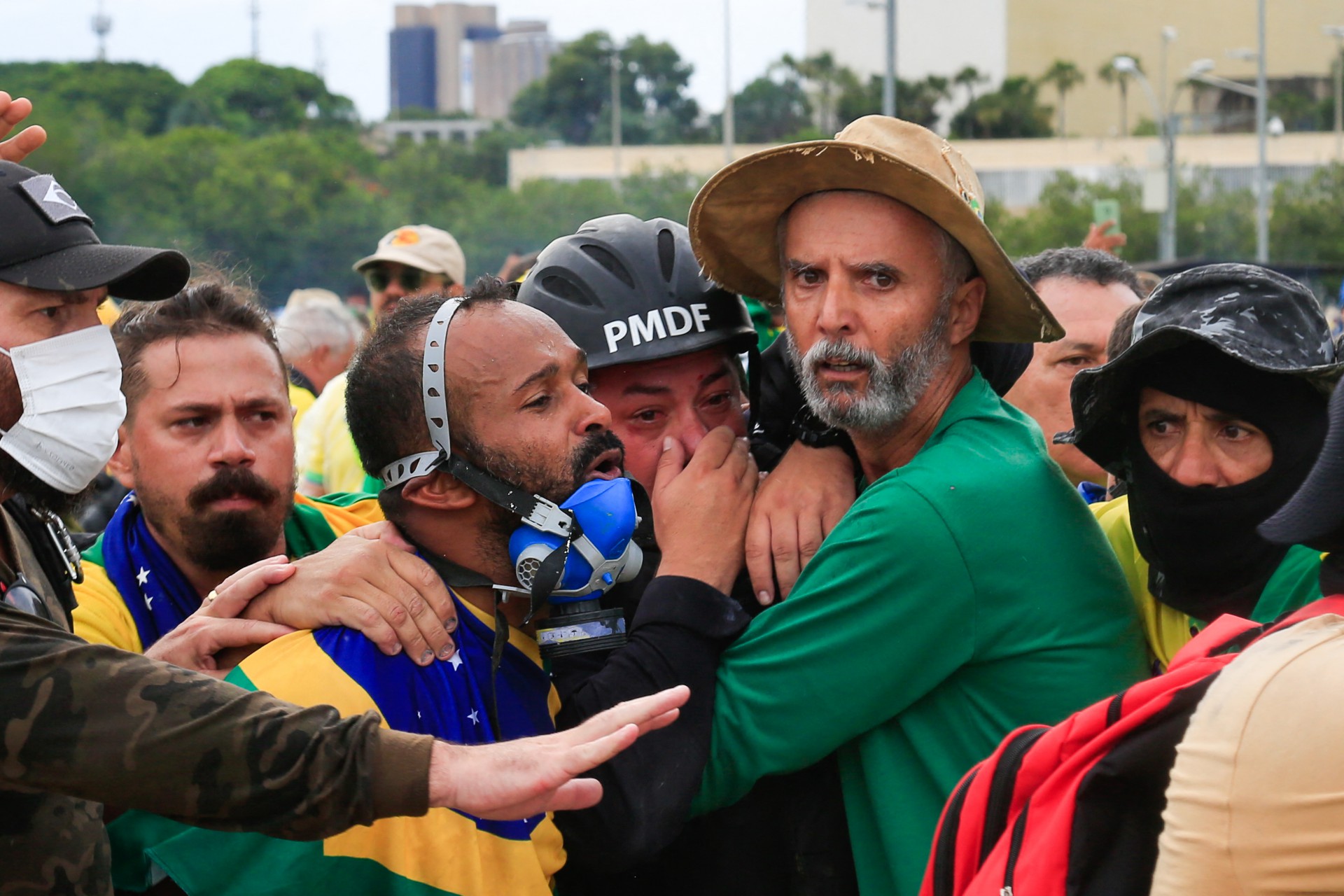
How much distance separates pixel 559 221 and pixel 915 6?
5864 cm

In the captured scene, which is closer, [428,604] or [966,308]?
[428,604]

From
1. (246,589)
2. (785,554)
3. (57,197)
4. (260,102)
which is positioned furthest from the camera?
(260,102)

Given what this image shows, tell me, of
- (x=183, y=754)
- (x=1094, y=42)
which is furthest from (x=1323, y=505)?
(x=1094, y=42)

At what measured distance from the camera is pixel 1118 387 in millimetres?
3100

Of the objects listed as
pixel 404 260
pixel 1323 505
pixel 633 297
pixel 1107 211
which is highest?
pixel 1107 211

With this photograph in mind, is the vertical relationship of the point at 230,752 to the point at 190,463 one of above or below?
below

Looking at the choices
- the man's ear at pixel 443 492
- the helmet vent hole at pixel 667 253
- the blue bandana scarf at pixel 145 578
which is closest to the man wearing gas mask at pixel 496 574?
the man's ear at pixel 443 492

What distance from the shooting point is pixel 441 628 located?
270 centimetres

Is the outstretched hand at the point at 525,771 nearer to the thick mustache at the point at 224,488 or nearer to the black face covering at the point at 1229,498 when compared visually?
the black face covering at the point at 1229,498

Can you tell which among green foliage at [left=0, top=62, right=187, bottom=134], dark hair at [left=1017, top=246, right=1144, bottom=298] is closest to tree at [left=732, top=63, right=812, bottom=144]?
green foliage at [left=0, top=62, right=187, bottom=134]

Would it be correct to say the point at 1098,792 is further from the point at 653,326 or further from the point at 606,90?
the point at 606,90

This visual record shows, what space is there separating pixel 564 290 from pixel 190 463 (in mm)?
1048

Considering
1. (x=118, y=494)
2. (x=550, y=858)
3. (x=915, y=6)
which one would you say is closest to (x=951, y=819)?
(x=550, y=858)

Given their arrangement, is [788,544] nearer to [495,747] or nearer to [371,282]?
[495,747]
